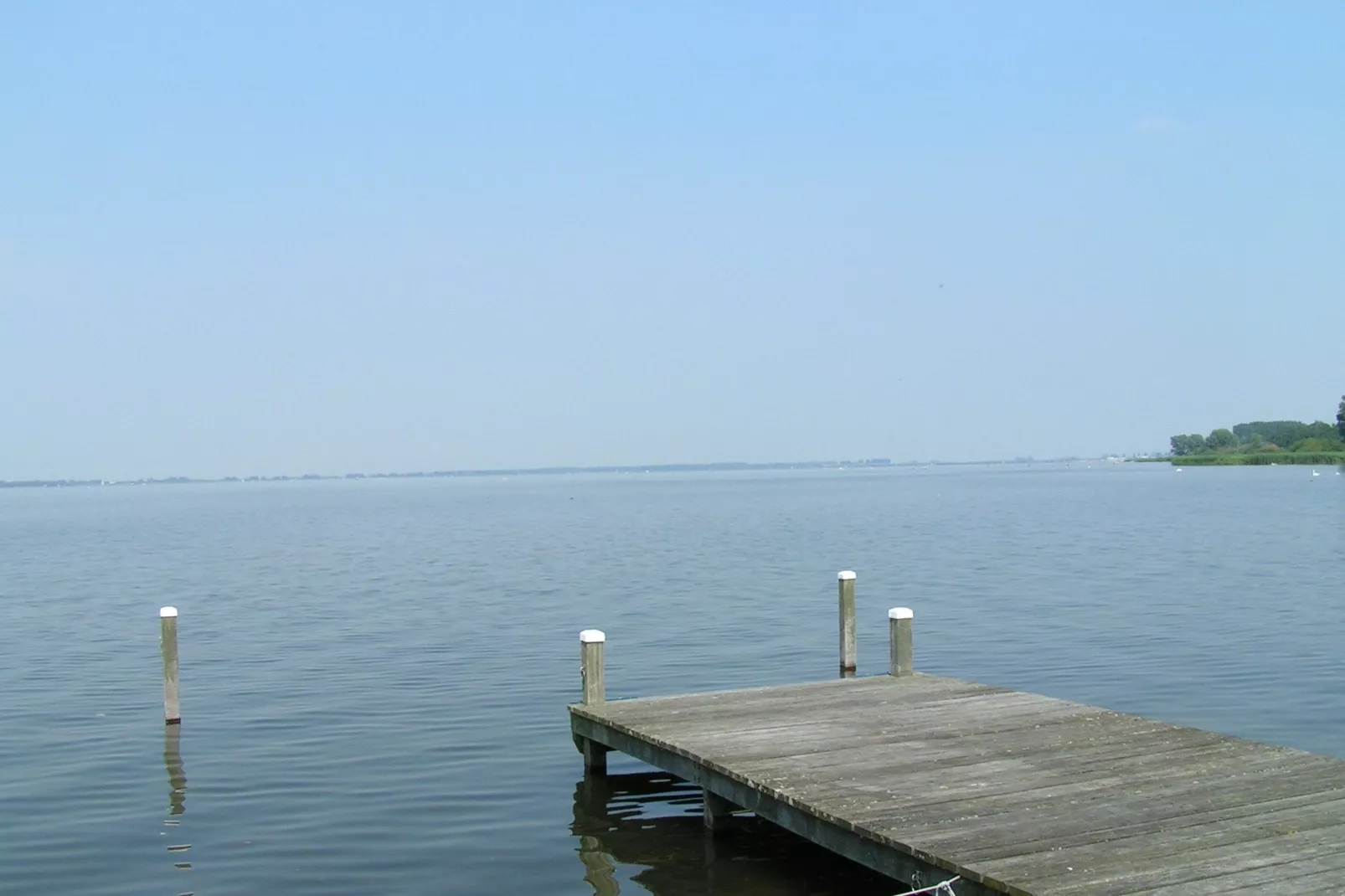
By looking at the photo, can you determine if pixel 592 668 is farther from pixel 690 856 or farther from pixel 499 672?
pixel 499 672

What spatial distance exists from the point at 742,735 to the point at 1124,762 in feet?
10.7

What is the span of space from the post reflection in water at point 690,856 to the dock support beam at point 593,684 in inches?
18.9

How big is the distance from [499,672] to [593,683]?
7377 millimetres

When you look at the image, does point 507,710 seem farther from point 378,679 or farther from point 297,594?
point 297,594

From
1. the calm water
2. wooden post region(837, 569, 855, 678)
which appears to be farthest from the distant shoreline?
wooden post region(837, 569, 855, 678)

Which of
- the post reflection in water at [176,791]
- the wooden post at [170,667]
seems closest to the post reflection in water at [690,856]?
the post reflection in water at [176,791]

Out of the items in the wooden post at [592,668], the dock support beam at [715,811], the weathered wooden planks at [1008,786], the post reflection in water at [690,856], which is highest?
the wooden post at [592,668]

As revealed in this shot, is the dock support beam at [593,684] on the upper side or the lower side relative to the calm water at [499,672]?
upper

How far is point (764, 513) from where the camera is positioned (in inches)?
3046

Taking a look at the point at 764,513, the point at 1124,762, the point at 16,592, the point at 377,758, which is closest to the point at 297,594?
the point at 16,592

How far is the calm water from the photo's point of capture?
455 inches

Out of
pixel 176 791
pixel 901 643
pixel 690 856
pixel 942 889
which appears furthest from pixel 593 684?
pixel 942 889

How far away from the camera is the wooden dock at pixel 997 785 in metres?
7.77

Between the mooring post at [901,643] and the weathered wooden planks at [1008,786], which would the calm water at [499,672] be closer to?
the weathered wooden planks at [1008,786]
